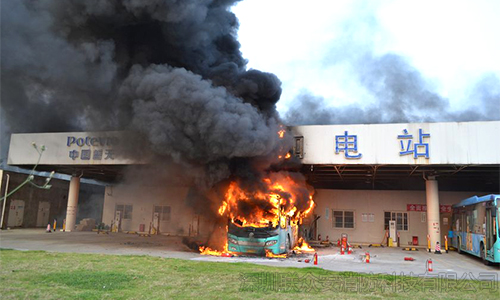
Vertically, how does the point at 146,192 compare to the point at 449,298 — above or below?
above

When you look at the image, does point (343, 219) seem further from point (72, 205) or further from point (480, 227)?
point (72, 205)

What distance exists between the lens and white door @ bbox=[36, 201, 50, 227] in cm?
2792

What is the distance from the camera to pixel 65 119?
1941 centimetres

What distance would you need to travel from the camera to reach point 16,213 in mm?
25344

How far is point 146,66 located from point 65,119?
599cm

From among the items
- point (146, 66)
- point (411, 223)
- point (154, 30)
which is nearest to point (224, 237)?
point (146, 66)

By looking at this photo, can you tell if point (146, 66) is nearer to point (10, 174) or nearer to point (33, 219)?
point (10, 174)

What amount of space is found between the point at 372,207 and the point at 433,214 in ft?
16.1

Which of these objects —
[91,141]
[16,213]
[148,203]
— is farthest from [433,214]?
[16,213]

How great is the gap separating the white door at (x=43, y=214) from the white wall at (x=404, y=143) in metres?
21.1

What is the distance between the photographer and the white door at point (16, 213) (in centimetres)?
2479

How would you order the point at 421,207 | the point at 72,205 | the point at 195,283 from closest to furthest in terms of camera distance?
the point at 195,283
the point at 421,207
the point at 72,205

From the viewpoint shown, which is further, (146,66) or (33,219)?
(33,219)

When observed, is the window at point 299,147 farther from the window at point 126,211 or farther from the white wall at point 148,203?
the window at point 126,211
